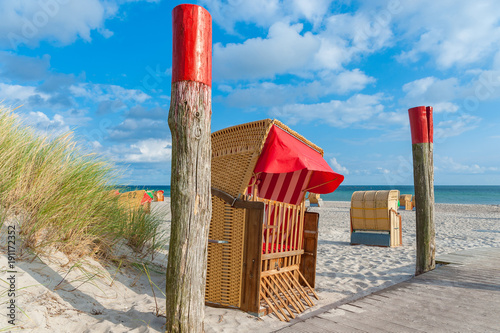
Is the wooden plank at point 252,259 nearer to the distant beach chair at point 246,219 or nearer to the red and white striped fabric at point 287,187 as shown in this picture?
the distant beach chair at point 246,219

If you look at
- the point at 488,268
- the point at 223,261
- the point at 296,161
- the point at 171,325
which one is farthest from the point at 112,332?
the point at 488,268

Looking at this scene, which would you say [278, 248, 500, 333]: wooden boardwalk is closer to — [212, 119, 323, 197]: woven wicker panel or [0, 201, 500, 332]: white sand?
[0, 201, 500, 332]: white sand

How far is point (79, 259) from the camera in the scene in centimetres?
425

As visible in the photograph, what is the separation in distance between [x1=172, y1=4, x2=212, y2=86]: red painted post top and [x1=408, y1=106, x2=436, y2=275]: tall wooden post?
4.63 metres

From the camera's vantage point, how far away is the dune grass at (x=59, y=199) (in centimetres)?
404

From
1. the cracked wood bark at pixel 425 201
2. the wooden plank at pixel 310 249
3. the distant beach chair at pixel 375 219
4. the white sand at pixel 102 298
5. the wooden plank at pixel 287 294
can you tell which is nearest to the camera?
the white sand at pixel 102 298

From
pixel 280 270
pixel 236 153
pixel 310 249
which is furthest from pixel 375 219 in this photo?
pixel 236 153

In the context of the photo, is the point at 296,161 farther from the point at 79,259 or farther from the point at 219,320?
the point at 79,259

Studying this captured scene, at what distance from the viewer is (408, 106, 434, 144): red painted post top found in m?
5.96

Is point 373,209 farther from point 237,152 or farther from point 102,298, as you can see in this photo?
point 102,298

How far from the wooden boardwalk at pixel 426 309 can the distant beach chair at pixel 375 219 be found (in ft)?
10.9

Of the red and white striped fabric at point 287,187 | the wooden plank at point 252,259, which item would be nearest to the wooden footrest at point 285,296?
the wooden plank at point 252,259

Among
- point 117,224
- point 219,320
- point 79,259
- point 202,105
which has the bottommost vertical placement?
point 219,320

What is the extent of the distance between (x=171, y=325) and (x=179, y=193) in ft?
4.00
